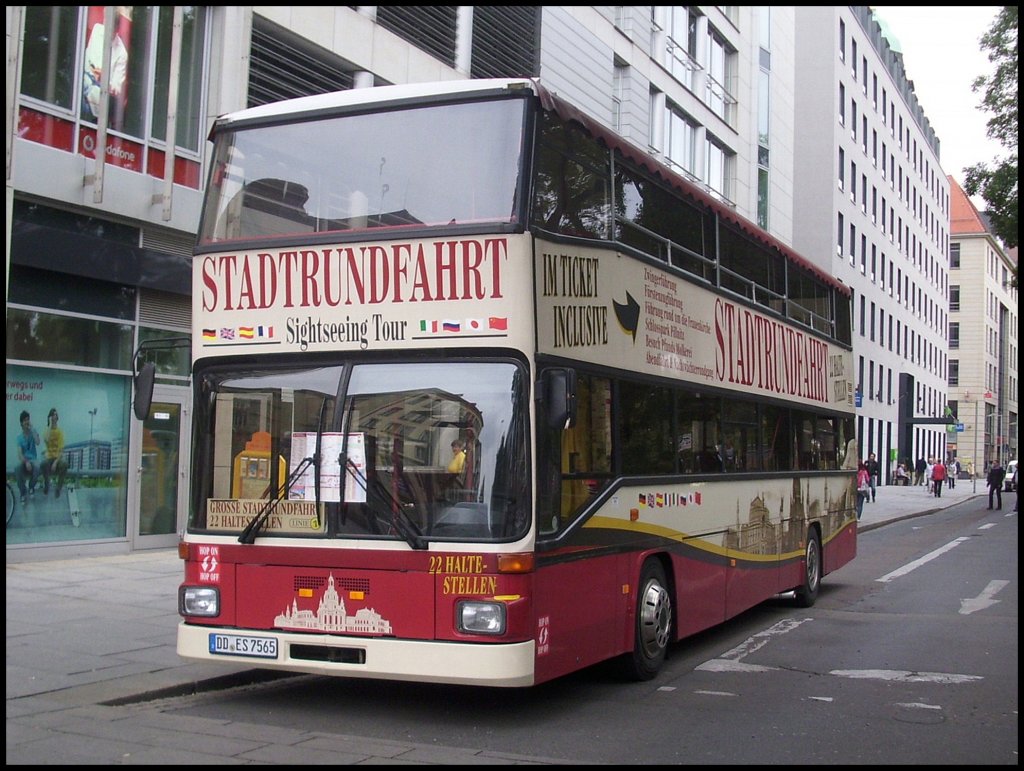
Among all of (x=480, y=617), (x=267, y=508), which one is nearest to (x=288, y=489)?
(x=267, y=508)

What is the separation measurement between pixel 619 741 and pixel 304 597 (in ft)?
7.15

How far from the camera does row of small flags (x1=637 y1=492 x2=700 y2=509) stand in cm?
923

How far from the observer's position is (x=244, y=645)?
774 centimetres

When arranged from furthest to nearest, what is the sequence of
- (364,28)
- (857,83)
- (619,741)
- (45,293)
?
(857,83) < (364,28) < (45,293) < (619,741)

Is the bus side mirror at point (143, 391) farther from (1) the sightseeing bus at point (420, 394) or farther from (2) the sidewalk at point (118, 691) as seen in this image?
(2) the sidewalk at point (118, 691)

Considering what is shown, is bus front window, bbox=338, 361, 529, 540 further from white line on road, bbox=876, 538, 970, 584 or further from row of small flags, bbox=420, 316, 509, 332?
white line on road, bbox=876, 538, 970, 584

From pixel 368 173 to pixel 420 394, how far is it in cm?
159

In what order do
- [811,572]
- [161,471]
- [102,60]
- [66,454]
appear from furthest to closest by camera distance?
[161,471] → [102,60] → [66,454] → [811,572]

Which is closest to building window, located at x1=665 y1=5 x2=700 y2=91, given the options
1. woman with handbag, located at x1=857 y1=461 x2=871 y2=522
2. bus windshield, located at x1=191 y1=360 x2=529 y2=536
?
woman with handbag, located at x1=857 y1=461 x2=871 y2=522

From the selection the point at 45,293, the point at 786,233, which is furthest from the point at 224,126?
the point at 786,233

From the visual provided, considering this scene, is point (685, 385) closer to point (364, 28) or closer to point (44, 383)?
point (44, 383)

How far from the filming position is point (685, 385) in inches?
400

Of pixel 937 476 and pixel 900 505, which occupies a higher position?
pixel 937 476

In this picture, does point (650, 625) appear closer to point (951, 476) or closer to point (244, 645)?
point (244, 645)
